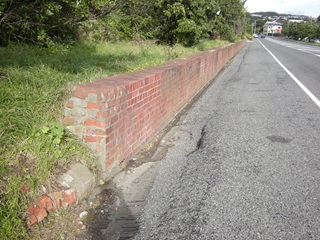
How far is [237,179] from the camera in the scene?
130 inches

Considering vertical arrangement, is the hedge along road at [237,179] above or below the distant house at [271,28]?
below

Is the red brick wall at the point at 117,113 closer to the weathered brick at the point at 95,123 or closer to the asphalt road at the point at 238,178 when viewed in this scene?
the weathered brick at the point at 95,123

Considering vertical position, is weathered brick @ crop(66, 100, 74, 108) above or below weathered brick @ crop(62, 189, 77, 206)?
above

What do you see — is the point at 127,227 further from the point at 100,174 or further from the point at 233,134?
the point at 233,134

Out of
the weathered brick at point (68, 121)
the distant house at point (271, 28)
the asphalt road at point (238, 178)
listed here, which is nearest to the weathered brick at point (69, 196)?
the asphalt road at point (238, 178)

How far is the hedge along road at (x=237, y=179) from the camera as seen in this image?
8.18 ft

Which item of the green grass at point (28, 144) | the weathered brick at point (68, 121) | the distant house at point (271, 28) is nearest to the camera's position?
the green grass at point (28, 144)

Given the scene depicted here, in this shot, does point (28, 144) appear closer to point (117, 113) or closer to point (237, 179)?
point (117, 113)

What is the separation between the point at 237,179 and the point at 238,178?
0.03 meters

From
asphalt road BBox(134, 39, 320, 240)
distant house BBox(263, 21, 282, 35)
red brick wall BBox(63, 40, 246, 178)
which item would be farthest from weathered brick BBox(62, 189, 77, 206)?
distant house BBox(263, 21, 282, 35)

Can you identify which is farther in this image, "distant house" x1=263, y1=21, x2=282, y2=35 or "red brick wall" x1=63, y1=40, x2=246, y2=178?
"distant house" x1=263, y1=21, x2=282, y2=35

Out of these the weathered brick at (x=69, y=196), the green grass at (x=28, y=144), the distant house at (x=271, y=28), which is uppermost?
the distant house at (x=271, y=28)

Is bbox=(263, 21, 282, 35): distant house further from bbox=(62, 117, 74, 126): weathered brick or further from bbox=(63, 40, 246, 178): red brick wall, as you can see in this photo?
bbox=(62, 117, 74, 126): weathered brick

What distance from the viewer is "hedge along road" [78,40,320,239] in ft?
8.18
